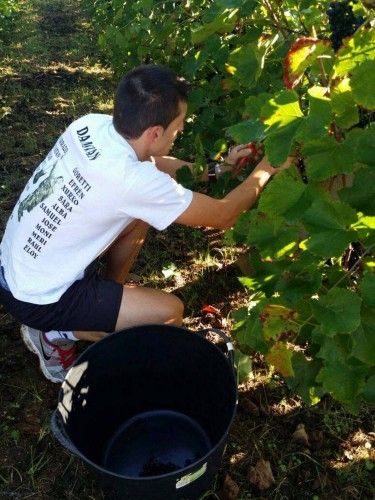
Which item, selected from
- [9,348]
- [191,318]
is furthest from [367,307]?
[9,348]

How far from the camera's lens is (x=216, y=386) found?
205 centimetres

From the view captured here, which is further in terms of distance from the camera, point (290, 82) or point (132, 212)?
point (132, 212)

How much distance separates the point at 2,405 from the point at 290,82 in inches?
70.7

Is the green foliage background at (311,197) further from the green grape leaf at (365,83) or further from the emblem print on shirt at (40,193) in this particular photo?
the emblem print on shirt at (40,193)

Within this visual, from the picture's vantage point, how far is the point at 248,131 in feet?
4.10

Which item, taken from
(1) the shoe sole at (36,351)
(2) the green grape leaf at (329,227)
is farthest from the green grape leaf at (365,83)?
(1) the shoe sole at (36,351)

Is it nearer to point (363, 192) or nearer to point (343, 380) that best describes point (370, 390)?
point (343, 380)

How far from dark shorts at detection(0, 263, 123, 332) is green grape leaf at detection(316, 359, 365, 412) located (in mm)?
1031

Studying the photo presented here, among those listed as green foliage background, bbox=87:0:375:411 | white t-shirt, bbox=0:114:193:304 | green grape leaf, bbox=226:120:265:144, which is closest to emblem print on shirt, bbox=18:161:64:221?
white t-shirt, bbox=0:114:193:304

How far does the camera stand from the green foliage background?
1142mm

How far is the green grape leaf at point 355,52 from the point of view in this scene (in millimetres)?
1162

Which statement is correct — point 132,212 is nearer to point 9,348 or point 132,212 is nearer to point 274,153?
point 274,153

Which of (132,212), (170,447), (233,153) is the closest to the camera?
(132,212)

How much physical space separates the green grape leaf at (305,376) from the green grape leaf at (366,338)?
0.34 m
